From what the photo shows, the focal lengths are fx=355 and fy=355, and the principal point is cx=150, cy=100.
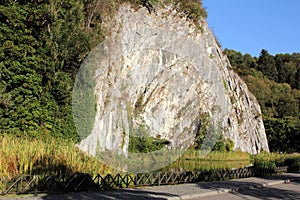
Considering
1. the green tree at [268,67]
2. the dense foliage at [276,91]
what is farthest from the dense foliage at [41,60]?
the green tree at [268,67]

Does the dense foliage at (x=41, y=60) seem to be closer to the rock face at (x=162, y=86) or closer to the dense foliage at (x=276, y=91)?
the rock face at (x=162, y=86)

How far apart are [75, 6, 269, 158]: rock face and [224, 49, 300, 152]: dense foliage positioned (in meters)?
11.8

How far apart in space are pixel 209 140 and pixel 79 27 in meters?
14.4

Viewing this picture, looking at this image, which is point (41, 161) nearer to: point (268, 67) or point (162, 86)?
point (162, 86)

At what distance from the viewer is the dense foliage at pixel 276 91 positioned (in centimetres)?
4238

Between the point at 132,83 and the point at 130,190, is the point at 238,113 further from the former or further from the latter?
the point at 130,190

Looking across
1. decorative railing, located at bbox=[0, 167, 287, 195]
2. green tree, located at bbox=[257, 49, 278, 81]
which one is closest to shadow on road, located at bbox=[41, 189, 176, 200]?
decorative railing, located at bbox=[0, 167, 287, 195]

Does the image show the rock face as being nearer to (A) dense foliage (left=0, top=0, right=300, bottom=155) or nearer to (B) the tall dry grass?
(A) dense foliage (left=0, top=0, right=300, bottom=155)

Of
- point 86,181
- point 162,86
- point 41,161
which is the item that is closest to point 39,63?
point 41,161

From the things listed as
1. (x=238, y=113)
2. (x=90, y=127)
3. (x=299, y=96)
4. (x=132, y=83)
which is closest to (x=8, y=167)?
(x=90, y=127)

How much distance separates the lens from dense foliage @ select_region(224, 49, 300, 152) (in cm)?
4238

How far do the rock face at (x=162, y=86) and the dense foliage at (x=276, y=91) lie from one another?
1177 centimetres

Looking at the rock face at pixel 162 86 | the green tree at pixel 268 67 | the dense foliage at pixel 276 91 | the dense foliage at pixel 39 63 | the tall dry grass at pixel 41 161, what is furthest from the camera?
the green tree at pixel 268 67

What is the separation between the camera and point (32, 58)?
46.2 ft
